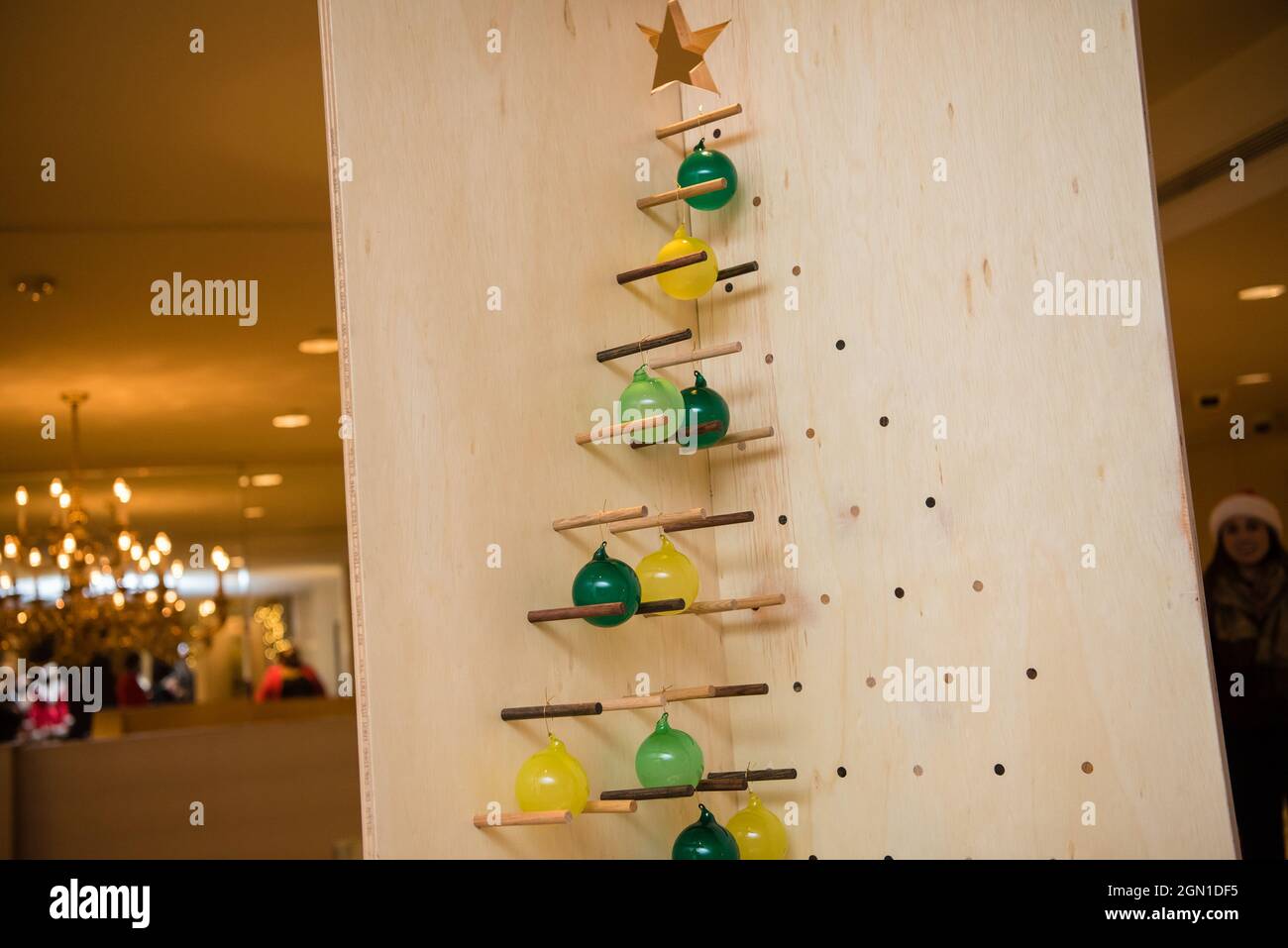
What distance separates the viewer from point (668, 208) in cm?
231

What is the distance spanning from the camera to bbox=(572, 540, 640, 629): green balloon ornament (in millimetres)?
1893

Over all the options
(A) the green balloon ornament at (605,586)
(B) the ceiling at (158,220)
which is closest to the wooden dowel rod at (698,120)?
(A) the green balloon ornament at (605,586)

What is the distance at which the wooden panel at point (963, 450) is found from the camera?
6.10 ft

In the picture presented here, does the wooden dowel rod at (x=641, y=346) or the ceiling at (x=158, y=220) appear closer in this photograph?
the wooden dowel rod at (x=641, y=346)

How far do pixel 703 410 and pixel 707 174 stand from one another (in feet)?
1.49

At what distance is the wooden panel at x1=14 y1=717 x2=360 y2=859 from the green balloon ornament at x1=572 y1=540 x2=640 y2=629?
3345 mm

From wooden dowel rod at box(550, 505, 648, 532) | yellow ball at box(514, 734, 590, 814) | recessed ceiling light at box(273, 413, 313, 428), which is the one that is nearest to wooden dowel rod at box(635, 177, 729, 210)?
wooden dowel rod at box(550, 505, 648, 532)

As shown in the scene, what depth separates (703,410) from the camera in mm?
2061

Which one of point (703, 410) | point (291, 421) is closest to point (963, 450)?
point (703, 410)

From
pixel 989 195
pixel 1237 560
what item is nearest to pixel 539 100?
pixel 989 195

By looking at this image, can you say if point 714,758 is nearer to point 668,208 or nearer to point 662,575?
point 662,575

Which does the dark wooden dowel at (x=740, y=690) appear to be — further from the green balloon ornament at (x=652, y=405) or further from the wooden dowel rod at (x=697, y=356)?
the wooden dowel rod at (x=697, y=356)

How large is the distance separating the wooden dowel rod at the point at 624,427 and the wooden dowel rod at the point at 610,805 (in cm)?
61
